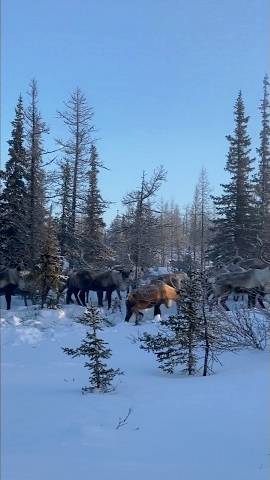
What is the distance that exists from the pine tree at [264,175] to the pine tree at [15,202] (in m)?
15.3

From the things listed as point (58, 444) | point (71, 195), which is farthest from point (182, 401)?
point (71, 195)

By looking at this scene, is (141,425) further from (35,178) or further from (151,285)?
(35,178)

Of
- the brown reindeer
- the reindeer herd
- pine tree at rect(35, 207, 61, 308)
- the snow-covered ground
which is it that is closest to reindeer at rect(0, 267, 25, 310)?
the reindeer herd

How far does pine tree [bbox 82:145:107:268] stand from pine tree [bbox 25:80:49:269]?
402 cm

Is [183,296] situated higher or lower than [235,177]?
lower

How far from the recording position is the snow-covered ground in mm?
5082

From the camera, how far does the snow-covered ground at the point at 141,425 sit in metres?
5.08

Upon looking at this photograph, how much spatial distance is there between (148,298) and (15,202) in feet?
43.1

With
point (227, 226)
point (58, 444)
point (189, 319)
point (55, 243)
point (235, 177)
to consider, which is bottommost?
point (58, 444)

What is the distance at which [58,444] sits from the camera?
5750mm

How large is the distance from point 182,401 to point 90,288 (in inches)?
664

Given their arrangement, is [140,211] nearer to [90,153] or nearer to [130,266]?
[130,266]

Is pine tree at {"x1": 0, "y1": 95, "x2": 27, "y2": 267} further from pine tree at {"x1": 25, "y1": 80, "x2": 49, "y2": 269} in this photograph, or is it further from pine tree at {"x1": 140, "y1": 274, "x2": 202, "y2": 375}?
pine tree at {"x1": 140, "y1": 274, "x2": 202, "y2": 375}

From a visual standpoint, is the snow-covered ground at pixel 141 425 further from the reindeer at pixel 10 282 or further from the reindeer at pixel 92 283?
the reindeer at pixel 92 283
